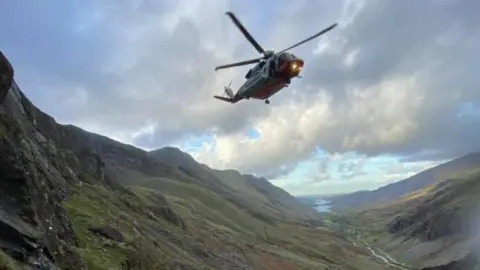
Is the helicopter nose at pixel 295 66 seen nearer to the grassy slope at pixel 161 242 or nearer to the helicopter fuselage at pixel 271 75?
the helicopter fuselage at pixel 271 75

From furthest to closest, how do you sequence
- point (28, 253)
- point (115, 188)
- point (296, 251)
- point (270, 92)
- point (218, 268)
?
point (296, 251)
point (115, 188)
point (218, 268)
point (270, 92)
point (28, 253)

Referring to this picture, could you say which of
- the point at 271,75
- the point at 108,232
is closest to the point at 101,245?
the point at 108,232

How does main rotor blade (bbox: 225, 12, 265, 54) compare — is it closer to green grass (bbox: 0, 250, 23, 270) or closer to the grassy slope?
the grassy slope

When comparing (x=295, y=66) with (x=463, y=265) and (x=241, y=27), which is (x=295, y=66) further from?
(x=463, y=265)

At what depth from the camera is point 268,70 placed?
4134 cm

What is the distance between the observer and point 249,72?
154 feet

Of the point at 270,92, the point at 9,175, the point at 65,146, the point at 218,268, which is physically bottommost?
the point at 218,268

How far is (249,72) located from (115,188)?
61668mm

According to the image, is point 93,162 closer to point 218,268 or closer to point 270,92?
point 218,268

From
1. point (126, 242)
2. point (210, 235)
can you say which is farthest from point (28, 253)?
point (210, 235)

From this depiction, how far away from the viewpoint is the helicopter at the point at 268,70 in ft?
130

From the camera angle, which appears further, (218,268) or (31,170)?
(218,268)

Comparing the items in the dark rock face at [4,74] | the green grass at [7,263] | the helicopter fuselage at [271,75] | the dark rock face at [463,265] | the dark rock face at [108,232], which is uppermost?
the helicopter fuselage at [271,75]

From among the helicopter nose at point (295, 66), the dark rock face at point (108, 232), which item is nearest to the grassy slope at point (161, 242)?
the dark rock face at point (108, 232)
